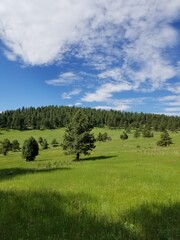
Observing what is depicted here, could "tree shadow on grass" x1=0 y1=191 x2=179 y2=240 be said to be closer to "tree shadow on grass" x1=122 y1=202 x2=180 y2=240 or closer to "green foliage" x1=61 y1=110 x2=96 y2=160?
"tree shadow on grass" x1=122 y1=202 x2=180 y2=240

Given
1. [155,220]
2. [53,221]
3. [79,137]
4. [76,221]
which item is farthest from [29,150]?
[155,220]

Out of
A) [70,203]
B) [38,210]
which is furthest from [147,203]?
[38,210]

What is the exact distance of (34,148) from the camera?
278 ft

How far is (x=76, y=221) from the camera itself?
1070cm

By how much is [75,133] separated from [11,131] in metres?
133

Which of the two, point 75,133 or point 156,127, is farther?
point 156,127

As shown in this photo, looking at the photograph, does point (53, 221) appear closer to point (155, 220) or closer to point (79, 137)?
point (155, 220)

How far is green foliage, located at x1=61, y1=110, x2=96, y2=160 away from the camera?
2722 inches

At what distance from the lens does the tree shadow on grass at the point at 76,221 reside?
9.07 metres

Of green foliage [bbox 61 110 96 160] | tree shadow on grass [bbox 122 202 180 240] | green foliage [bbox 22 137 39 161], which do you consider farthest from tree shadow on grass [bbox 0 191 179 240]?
green foliage [bbox 22 137 39 161]

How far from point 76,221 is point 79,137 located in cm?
5815

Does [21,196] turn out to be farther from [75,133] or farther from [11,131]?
[11,131]

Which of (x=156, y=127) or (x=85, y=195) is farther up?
(x=156, y=127)

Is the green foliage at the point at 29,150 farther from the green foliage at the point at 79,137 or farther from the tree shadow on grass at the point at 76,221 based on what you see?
the tree shadow on grass at the point at 76,221
